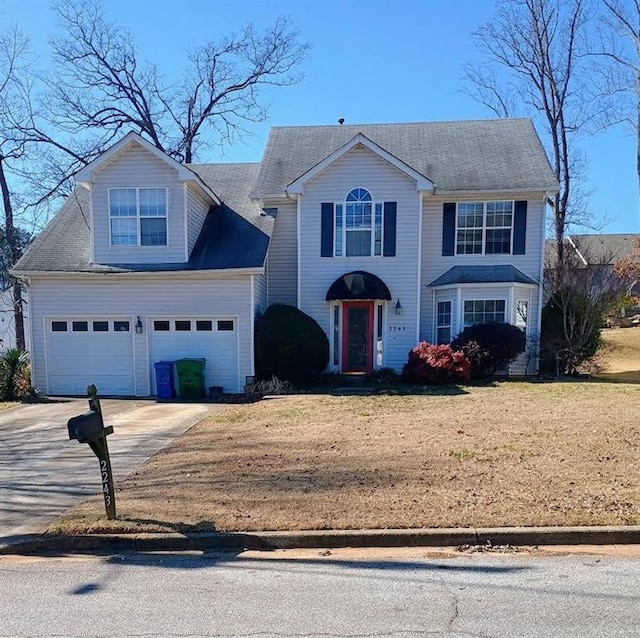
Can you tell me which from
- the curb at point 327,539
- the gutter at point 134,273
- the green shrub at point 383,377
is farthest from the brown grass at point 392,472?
the gutter at point 134,273

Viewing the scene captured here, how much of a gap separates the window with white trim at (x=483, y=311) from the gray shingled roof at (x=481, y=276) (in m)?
0.65

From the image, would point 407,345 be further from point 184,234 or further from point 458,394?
point 184,234

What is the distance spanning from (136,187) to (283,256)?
4.95 meters

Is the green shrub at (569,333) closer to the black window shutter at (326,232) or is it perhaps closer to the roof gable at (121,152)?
the black window shutter at (326,232)

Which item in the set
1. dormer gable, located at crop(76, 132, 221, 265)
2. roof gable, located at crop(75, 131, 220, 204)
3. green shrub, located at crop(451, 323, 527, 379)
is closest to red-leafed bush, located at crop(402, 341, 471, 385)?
green shrub, located at crop(451, 323, 527, 379)

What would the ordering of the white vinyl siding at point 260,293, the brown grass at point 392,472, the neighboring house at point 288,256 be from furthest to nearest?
the white vinyl siding at point 260,293 < the neighboring house at point 288,256 < the brown grass at point 392,472

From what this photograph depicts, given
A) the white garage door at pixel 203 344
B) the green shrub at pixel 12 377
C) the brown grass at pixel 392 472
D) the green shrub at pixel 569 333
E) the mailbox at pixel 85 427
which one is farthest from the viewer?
the green shrub at pixel 569 333

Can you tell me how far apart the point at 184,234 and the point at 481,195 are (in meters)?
9.29

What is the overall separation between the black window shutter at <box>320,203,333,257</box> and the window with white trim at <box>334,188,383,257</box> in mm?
165

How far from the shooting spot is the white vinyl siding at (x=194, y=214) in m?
14.9

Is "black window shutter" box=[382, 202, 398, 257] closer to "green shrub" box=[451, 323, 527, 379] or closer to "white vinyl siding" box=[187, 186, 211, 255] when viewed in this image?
"green shrub" box=[451, 323, 527, 379]

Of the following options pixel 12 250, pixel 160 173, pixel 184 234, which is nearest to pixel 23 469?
pixel 184 234

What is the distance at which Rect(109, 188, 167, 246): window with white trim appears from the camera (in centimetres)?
1457

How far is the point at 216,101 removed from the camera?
28.9 metres
